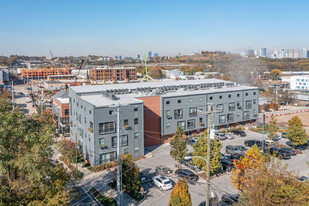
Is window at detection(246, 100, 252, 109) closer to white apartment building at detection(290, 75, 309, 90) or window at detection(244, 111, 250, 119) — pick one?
window at detection(244, 111, 250, 119)

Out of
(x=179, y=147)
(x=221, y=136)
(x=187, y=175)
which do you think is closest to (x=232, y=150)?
(x=221, y=136)

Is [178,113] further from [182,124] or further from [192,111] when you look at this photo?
Result: [192,111]

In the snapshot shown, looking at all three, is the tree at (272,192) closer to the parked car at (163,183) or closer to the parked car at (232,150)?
the parked car at (163,183)

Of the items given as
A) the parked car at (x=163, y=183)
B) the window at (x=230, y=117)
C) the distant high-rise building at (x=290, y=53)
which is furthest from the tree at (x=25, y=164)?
the distant high-rise building at (x=290, y=53)

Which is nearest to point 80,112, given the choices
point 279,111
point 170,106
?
point 170,106

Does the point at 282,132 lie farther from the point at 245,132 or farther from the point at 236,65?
the point at 236,65

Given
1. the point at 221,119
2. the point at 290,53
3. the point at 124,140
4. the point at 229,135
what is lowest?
the point at 229,135
